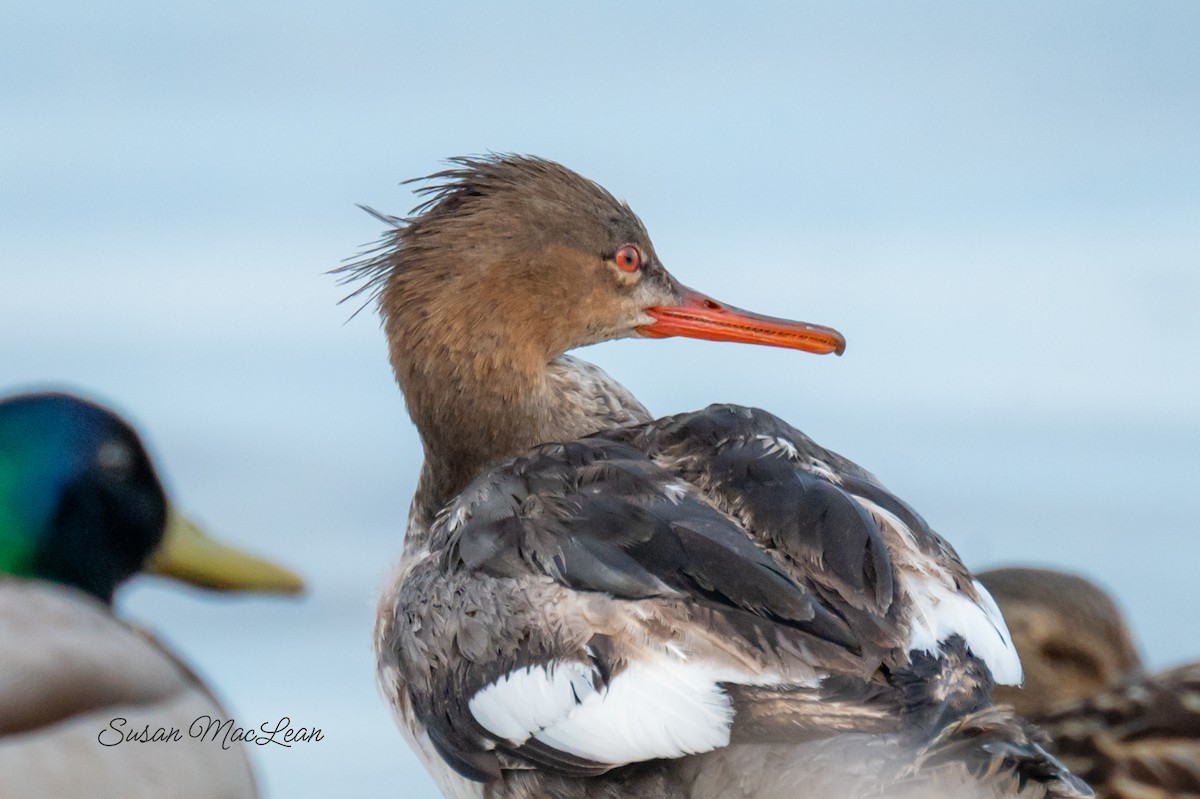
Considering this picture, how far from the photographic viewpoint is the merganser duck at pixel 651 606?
2656 millimetres

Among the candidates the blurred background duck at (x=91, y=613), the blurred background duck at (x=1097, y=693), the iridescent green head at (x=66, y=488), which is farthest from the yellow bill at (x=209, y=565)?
the blurred background duck at (x=1097, y=693)

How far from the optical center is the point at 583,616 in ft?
9.46

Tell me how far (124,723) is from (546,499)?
2.86ft

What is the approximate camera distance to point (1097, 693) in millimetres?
3893

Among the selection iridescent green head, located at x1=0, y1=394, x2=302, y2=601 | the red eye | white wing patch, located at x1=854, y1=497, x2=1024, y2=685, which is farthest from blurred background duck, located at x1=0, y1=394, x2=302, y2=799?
white wing patch, located at x1=854, y1=497, x2=1024, y2=685

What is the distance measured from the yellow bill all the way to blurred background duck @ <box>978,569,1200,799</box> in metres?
1.78

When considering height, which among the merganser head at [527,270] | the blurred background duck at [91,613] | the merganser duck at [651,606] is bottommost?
the blurred background duck at [91,613]

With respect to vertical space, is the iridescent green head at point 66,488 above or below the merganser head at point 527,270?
below

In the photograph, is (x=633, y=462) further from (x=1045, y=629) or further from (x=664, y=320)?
(x=1045, y=629)

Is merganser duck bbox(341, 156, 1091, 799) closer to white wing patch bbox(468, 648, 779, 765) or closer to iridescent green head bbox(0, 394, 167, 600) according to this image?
white wing patch bbox(468, 648, 779, 765)

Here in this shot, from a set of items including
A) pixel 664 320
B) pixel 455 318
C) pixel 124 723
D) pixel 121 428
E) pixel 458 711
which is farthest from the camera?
pixel 664 320

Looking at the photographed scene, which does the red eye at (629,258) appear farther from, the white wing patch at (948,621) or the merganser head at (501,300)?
the white wing patch at (948,621)

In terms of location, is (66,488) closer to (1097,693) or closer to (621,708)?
(621,708)

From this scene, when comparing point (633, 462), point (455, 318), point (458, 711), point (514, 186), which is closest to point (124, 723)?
point (458, 711)
